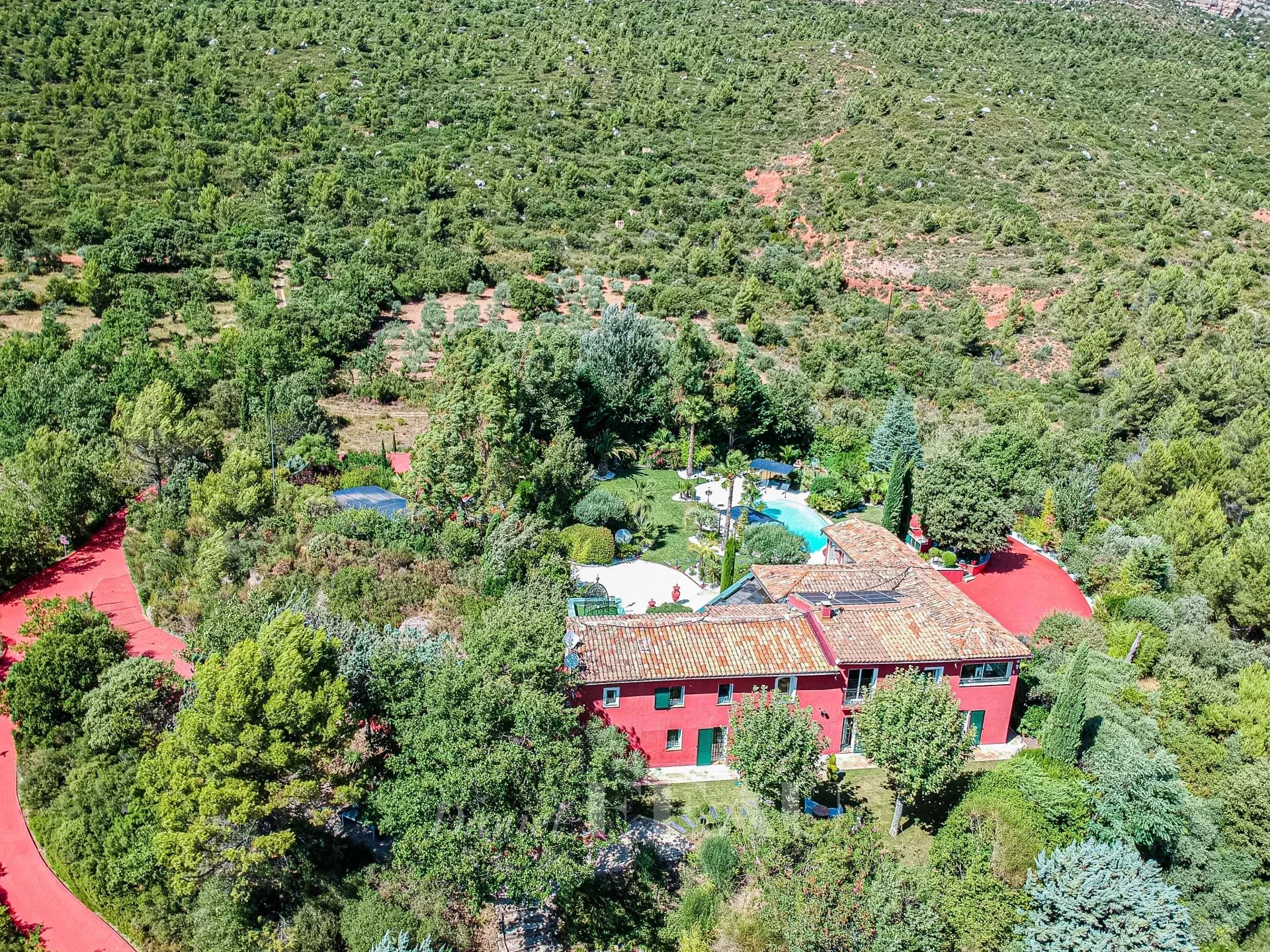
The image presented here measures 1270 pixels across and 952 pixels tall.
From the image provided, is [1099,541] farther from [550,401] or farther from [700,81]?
[700,81]

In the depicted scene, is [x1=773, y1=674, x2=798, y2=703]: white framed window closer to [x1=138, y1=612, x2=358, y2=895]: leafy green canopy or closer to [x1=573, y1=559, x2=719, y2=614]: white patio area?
[x1=573, y1=559, x2=719, y2=614]: white patio area

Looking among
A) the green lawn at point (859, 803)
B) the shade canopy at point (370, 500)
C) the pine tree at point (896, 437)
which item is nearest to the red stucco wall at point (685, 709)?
the green lawn at point (859, 803)

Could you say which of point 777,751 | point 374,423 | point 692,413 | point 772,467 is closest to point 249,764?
point 777,751

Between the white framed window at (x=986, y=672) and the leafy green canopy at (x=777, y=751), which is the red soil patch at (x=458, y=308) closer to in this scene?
the leafy green canopy at (x=777, y=751)

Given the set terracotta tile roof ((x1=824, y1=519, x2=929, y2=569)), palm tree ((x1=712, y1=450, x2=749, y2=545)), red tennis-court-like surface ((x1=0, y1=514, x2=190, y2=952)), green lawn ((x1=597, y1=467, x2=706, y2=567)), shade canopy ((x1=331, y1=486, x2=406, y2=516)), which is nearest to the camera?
red tennis-court-like surface ((x1=0, y1=514, x2=190, y2=952))

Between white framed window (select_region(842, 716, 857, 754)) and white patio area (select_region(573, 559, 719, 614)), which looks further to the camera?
white patio area (select_region(573, 559, 719, 614))

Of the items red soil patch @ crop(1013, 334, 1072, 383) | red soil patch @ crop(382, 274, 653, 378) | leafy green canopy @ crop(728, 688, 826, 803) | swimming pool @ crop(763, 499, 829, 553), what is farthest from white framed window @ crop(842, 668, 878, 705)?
red soil patch @ crop(1013, 334, 1072, 383)
